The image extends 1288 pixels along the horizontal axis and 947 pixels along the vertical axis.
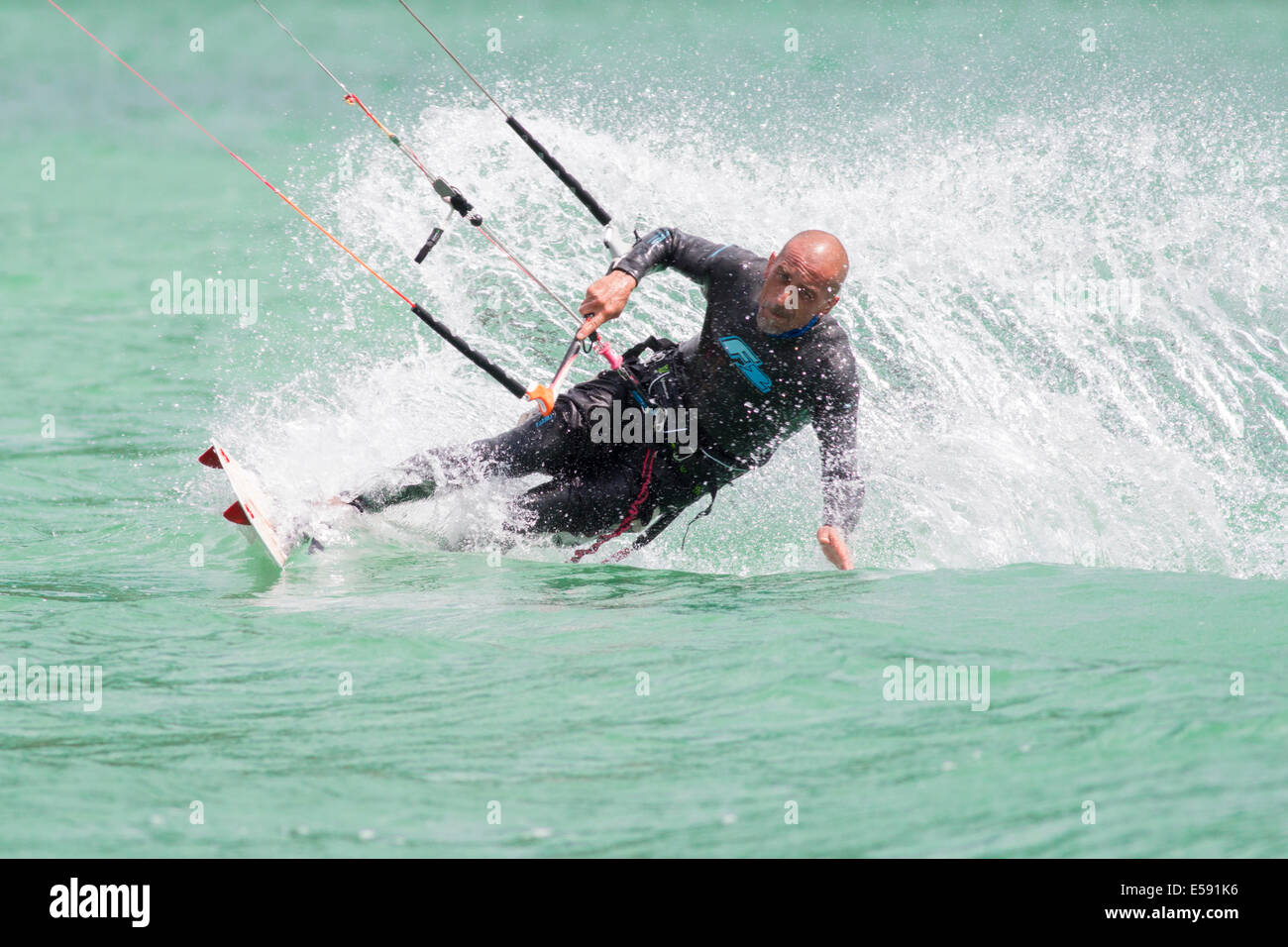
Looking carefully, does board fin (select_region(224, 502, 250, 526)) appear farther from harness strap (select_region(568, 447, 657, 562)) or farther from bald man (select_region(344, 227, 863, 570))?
harness strap (select_region(568, 447, 657, 562))

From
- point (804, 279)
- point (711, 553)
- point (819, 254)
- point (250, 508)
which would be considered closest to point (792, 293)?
point (804, 279)

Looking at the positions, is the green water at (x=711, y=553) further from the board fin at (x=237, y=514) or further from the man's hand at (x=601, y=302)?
the man's hand at (x=601, y=302)

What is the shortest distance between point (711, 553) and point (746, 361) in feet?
5.08

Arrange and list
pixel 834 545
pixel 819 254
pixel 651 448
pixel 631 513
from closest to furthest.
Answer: pixel 819 254 → pixel 834 545 → pixel 651 448 → pixel 631 513

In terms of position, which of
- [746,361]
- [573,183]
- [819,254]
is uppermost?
[573,183]

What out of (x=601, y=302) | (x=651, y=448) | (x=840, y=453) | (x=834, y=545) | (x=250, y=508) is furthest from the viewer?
(x=651, y=448)

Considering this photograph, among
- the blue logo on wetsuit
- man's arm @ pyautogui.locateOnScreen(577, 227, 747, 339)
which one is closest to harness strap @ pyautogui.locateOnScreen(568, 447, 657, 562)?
the blue logo on wetsuit

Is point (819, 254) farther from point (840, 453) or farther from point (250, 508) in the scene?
point (250, 508)

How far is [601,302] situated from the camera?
17.1 ft

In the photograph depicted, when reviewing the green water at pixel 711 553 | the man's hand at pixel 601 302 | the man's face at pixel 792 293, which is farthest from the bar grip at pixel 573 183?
the green water at pixel 711 553

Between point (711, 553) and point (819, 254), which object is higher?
point (819, 254)

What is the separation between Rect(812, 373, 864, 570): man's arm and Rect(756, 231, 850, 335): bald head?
1.27 ft
